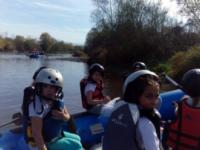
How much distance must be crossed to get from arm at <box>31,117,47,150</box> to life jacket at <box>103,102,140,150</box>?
0.88 metres

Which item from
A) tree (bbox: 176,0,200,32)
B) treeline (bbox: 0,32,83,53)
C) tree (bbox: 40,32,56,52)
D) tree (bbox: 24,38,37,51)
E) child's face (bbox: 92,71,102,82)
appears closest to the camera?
child's face (bbox: 92,71,102,82)

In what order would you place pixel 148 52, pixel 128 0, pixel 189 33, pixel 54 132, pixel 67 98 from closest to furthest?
1. pixel 54 132
2. pixel 67 98
3. pixel 189 33
4. pixel 148 52
5. pixel 128 0

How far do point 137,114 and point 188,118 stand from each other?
1.02 metres

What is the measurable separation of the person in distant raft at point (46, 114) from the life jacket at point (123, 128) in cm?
90

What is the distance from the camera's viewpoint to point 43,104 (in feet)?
9.96

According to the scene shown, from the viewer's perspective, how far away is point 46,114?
3.06m

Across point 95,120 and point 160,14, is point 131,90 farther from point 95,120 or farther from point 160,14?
point 160,14

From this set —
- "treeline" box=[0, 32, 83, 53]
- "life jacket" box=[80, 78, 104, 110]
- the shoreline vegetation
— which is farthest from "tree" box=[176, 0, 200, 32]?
"treeline" box=[0, 32, 83, 53]

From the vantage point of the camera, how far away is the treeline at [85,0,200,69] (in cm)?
2653

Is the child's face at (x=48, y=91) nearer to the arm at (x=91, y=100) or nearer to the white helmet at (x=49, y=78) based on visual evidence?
the white helmet at (x=49, y=78)

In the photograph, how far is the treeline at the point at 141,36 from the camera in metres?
26.5

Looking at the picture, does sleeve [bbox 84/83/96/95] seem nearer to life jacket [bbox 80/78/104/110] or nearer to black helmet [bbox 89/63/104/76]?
life jacket [bbox 80/78/104/110]

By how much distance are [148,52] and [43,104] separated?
2437cm

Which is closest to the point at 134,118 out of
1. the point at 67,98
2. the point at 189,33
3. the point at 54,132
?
the point at 54,132
